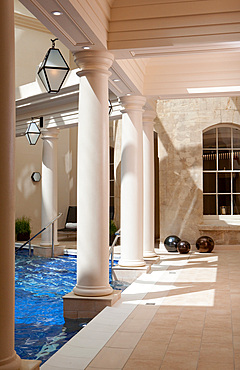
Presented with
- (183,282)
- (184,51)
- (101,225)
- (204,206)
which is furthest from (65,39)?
(204,206)

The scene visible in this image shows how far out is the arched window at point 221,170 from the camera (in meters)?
13.5

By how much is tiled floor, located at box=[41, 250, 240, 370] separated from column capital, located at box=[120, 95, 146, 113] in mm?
3119

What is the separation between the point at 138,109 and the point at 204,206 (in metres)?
5.47

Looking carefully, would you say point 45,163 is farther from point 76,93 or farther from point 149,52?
point 149,52

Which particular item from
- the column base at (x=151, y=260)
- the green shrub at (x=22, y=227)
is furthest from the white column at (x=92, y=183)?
the green shrub at (x=22, y=227)

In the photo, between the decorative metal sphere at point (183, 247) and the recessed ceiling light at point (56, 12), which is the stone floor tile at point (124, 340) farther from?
the decorative metal sphere at point (183, 247)

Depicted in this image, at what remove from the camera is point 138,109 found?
9008mm

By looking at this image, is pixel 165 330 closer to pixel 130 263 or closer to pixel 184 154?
pixel 130 263

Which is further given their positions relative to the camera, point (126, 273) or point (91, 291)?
point (126, 273)

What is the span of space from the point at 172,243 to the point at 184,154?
2.64 m

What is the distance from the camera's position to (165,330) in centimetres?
508

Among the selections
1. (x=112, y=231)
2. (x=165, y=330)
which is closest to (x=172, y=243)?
(x=112, y=231)

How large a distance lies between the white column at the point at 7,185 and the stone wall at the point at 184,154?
1046 cm

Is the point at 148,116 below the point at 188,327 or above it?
above
